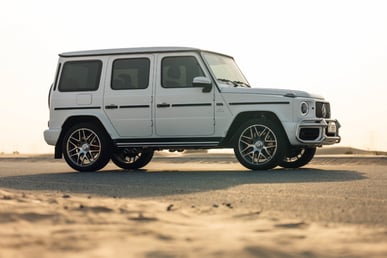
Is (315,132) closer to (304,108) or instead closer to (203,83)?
(304,108)

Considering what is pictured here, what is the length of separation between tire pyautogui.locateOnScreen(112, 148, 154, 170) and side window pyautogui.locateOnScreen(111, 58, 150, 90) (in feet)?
5.42

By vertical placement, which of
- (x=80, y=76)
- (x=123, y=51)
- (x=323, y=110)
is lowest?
(x=323, y=110)

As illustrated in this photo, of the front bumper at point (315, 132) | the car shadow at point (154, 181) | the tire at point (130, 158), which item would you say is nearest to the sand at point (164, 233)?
the car shadow at point (154, 181)

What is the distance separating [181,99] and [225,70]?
122cm

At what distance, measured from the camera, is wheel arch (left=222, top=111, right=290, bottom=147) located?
12688 mm

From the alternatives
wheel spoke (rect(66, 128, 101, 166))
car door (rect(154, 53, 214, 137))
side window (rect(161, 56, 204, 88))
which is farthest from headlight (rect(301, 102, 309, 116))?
wheel spoke (rect(66, 128, 101, 166))

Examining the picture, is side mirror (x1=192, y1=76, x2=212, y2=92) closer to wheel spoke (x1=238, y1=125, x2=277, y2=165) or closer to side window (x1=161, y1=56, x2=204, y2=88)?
side window (x1=161, y1=56, x2=204, y2=88)

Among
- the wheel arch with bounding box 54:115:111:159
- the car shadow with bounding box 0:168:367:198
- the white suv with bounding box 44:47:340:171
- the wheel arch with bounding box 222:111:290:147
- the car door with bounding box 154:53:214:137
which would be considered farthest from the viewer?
the wheel arch with bounding box 54:115:111:159

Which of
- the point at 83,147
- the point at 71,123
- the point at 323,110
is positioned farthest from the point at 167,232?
the point at 71,123

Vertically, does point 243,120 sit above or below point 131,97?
below

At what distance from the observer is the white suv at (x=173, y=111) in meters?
12.6

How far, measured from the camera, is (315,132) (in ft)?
41.5

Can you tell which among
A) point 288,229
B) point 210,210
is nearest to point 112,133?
point 210,210

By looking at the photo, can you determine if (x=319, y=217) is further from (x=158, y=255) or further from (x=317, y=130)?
(x=317, y=130)
